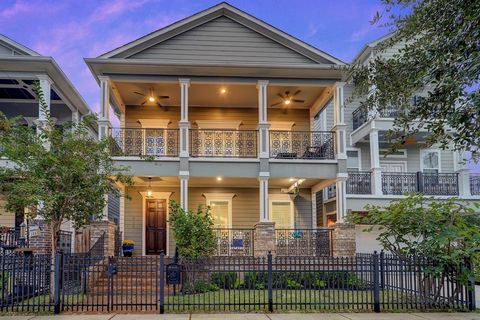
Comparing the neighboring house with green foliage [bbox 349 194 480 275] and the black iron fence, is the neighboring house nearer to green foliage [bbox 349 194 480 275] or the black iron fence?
the black iron fence

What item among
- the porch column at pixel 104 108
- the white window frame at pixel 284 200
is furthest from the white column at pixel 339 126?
the porch column at pixel 104 108

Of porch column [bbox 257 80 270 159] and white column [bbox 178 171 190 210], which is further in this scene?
porch column [bbox 257 80 270 159]

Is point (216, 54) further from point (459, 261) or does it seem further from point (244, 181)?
point (459, 261)

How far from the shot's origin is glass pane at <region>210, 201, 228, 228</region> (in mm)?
17797

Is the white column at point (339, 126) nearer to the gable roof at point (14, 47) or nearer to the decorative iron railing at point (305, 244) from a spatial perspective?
the decorative iron railing at point (305, 244)

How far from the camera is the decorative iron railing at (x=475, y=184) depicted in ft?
64.7

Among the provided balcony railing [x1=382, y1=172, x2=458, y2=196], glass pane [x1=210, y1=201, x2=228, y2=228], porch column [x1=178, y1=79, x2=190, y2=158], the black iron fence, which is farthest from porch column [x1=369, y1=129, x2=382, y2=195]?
the black iron fence

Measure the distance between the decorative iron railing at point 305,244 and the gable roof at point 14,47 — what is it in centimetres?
1047

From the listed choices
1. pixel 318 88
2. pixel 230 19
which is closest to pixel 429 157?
pixel 318 88

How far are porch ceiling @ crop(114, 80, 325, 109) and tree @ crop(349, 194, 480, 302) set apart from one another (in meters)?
6.68

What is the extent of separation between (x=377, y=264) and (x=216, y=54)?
9308 millimetres

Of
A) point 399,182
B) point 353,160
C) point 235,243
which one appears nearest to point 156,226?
point 235,243

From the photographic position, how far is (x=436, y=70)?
6168 millimetres

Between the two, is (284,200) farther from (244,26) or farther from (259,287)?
(259,287)
